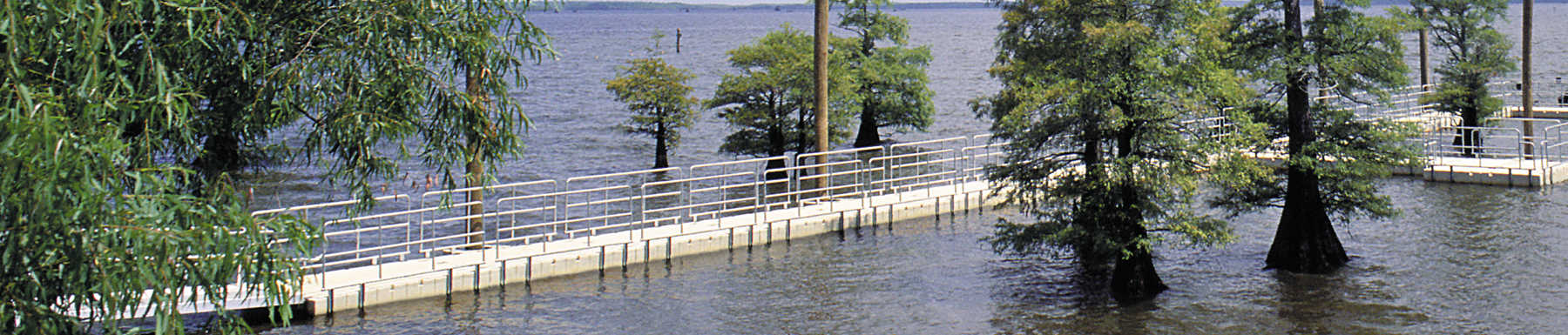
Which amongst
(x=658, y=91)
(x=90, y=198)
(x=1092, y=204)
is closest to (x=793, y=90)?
(x=658, y=91)

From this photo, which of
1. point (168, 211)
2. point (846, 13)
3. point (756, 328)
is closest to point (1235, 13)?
point (756, 328)

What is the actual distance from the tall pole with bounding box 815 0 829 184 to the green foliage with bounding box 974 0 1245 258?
8.46 meters

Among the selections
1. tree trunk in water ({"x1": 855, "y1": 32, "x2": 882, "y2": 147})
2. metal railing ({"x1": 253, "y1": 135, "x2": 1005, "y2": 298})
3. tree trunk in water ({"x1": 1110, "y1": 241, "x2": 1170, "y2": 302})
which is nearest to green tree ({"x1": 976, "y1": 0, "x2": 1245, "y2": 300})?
tree trunk in water ({"x1": 1110, "y1": 241, "x2": 1170, "y2": 302})

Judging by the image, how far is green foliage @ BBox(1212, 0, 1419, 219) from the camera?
1928 centimetres

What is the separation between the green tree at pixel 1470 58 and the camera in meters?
37.2

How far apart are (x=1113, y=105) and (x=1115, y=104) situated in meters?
0.10

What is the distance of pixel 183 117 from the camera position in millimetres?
7836

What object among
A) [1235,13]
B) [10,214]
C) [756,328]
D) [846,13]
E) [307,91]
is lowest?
[756,328]

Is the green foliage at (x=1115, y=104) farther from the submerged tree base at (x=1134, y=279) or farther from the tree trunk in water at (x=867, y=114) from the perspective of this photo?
the tree trunk in water at (x=867, y=114)

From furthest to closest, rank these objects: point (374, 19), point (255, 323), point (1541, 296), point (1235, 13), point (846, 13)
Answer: point (846, 13), point (1235, 13), point (1541, 296), point (255, 323), point (374, 19)

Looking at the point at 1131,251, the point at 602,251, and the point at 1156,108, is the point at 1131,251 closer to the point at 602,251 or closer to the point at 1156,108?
the point at 1156,108

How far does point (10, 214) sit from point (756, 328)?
10.5 m

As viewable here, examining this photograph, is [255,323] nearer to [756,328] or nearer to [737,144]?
[756,328]

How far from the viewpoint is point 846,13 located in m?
42.9
